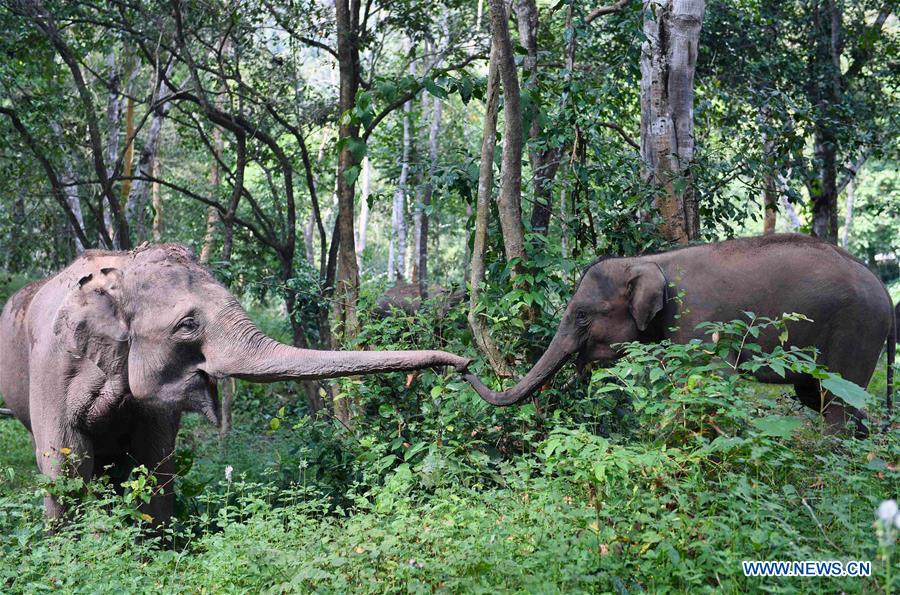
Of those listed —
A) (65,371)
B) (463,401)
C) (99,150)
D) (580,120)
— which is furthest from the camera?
(99,150)

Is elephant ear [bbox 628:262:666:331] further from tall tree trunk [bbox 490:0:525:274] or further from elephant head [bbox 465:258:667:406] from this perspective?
tall tree trunk [bbox 490:0:525:274]

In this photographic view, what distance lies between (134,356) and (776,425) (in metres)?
3.41

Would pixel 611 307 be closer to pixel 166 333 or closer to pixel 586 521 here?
pixel 586 521

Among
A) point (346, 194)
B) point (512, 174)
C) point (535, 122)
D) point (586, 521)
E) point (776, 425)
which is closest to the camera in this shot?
point (586, 521)

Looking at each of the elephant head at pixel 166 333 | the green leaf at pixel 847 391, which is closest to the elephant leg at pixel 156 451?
the elephant head at pixel 166 333

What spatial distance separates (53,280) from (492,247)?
2905mm

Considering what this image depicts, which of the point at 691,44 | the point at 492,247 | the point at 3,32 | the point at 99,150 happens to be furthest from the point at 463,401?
the point at 3,32

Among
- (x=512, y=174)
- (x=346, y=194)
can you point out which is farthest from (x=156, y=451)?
(x=346, y=194)

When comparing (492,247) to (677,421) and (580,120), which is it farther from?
(677,421)

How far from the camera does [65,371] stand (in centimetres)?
557

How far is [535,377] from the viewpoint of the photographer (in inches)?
239

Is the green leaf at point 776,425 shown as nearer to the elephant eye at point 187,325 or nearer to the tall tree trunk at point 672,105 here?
the elephant eye at point 187,325

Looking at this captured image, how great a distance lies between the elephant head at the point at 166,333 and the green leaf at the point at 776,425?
2.23m

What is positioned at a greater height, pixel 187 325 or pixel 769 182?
pixel 769 182
